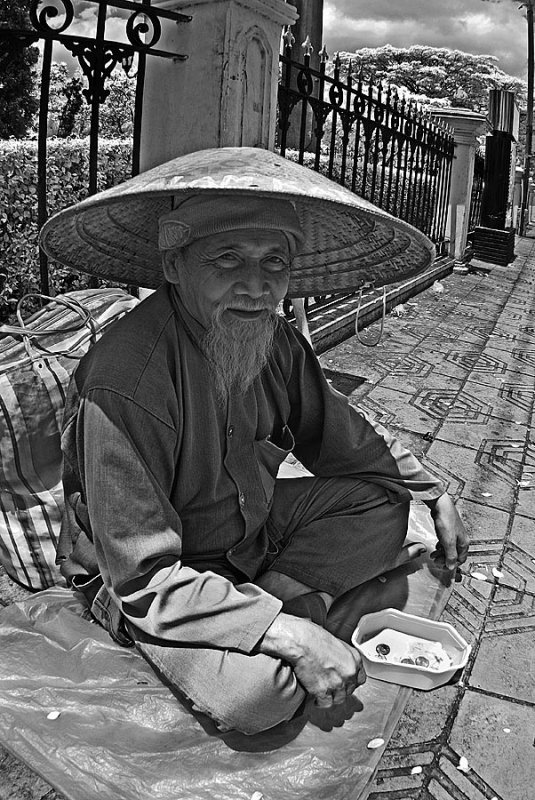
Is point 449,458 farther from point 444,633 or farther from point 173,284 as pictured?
point 173,284

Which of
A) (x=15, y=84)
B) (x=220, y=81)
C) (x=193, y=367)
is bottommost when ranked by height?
(x=193, y=367)

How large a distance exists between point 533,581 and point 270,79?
8.30 ft

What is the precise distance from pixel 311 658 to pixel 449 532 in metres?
0.91

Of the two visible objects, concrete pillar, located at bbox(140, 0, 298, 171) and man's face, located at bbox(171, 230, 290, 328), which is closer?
man's face, located at bbox(171, 230, 290, 328)

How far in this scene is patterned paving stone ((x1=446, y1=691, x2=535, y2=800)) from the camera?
71.2 inches

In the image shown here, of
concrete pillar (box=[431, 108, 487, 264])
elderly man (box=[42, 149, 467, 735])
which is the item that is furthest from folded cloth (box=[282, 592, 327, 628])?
concrete pillar (box=[431, 108, 487, 264])

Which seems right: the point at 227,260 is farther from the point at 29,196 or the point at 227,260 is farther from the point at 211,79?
the point at 29,196

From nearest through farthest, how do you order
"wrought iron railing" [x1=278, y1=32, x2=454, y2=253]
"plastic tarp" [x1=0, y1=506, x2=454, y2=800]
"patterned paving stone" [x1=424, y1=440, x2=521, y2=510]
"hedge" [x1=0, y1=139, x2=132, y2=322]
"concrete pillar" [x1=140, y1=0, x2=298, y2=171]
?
"plastic tarp" [x1=0, y1=506, x2=454, y2=800] → "concrete pillar" [x1=140, y1=0, x2=298, y2=171] → "patterned paving stone" [x1=424, y1=440, x2=521, y2=510] → "wrought iron railing" [x1=278, y1=32, x2=454, y2=253] → "hedge" [x1=0, y1=139, x2=132, y2=322]

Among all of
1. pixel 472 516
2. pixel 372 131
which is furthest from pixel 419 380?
pixel 372 131

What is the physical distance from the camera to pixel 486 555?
2.90 m

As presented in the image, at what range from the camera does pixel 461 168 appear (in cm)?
1098

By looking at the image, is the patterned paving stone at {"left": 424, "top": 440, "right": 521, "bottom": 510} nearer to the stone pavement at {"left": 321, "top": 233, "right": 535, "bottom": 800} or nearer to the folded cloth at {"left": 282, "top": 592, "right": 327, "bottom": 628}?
the stone pavement at {"left": 321, "top": 233, "right": 535, "bottom": 800}

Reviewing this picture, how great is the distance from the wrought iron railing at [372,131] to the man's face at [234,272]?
108 inches

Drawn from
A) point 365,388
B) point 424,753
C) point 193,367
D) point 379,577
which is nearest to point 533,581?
point 379,577
